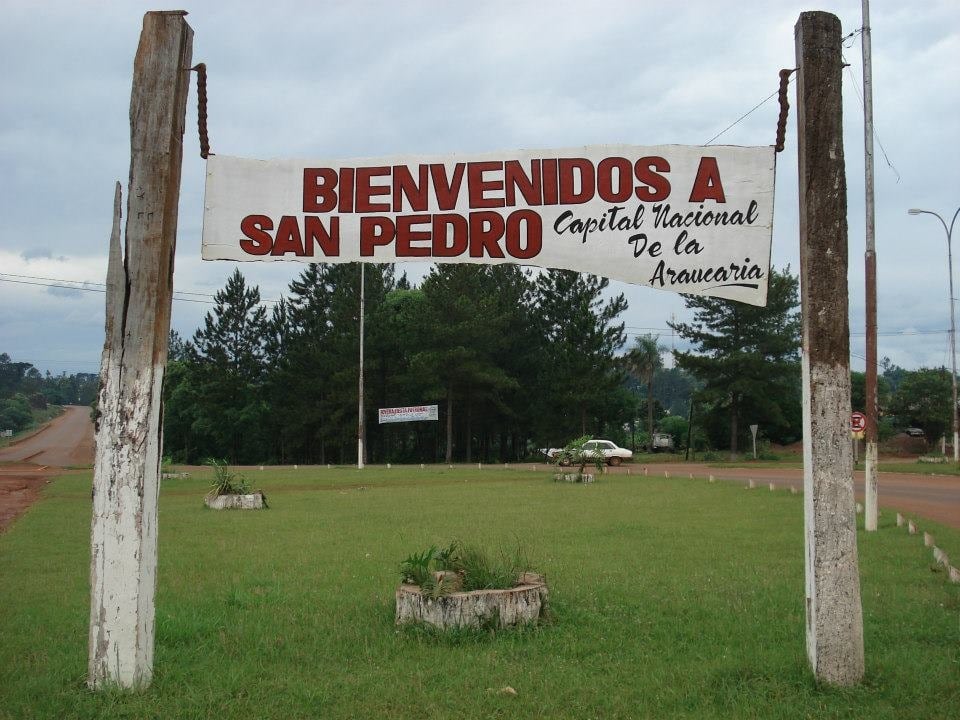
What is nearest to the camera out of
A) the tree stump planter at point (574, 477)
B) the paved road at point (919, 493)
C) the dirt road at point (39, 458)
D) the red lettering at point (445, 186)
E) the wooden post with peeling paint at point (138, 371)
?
the wooden post with peeling paint at point (138, 371)

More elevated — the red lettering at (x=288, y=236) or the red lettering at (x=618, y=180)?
the red lettering at (x=618, y=180)

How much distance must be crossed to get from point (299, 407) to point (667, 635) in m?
55.3

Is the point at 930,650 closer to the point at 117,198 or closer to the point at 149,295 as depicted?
the point at 149,295

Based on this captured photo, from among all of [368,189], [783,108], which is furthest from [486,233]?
[783,108]

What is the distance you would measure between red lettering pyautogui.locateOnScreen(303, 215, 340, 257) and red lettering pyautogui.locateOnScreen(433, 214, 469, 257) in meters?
0.69

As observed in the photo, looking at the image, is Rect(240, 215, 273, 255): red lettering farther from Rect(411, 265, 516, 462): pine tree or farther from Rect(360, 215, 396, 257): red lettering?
Rect(411, 265, 516, 462): pine tree

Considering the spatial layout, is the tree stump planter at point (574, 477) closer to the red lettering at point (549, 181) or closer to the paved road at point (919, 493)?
the paved road at point (919, 493)

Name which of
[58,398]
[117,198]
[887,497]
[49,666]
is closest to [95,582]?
[49,666]

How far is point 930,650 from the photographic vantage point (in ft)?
20.9

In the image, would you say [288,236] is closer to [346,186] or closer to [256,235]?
[256,235]

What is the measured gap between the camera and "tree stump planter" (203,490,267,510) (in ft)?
63.9

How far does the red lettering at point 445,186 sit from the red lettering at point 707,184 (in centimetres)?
156

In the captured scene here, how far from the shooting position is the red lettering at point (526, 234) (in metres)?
6.14

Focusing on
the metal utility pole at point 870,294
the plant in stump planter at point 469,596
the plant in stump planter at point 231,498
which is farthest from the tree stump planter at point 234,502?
the plant in stump planter at point 469,596
